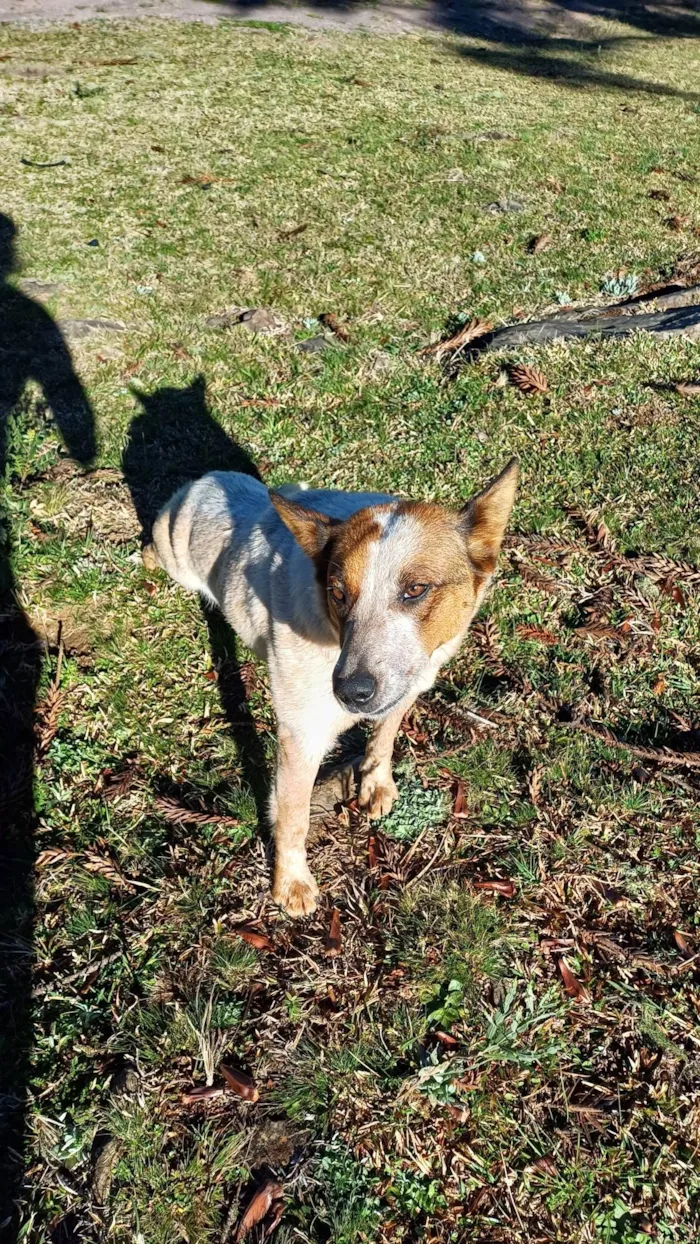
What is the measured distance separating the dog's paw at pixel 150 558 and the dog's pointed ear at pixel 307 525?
2459 millimetres

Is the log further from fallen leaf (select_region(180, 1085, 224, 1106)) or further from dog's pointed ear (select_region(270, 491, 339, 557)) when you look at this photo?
fallen leaf (select_region(180, 1085, 224, 1106))

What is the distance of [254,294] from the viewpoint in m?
8.33

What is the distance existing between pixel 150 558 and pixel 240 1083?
338 cm

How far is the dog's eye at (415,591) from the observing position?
2887 mm

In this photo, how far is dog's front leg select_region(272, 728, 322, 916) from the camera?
3346 mm

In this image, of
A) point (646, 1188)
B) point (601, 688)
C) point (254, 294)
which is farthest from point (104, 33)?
point (646, 1188)

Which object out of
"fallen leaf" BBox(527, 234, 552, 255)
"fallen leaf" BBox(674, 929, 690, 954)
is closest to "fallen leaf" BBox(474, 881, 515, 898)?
"fallen leaf" BBox(674, 929, 690, 954)

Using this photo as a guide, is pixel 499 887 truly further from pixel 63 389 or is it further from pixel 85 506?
pixel 63 389

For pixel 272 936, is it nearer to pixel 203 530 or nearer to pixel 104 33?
pixel 203 530

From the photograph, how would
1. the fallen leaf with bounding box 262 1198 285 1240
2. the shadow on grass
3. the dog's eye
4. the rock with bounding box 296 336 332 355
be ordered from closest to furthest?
the fallen leaf with bounding box 262 1198 285 1240
the dog's eye
the rock with bounding box 296 336 332 355
the shadow on grass

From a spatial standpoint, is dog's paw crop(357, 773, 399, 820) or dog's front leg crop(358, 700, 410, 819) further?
dog's paw crop(357, 773, 399, 820)

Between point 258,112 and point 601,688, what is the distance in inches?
489

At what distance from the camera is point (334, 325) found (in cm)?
786

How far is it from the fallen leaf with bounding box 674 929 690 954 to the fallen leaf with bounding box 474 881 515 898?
2.52 feet
